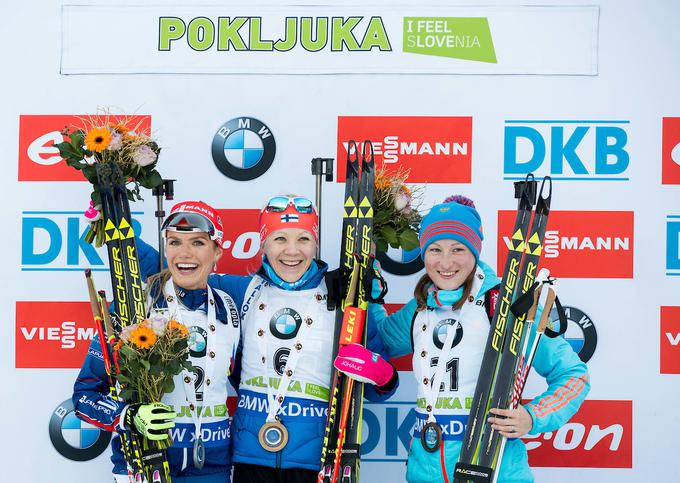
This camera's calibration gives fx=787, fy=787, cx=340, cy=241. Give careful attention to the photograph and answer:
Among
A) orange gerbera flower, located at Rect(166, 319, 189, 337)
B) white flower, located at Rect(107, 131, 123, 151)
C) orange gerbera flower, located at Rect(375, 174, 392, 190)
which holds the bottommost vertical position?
orange gerbera flower, located at Rect(166, 319, 189, 337)

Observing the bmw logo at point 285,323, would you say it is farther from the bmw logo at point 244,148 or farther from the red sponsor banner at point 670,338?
the red sponsor banner at point 670,338

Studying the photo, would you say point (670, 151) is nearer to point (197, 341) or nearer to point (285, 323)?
point (285, 323)

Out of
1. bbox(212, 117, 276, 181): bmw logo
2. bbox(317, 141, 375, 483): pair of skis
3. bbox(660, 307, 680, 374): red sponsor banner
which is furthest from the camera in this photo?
bbox(212, 117, 276, 181): bmw logo

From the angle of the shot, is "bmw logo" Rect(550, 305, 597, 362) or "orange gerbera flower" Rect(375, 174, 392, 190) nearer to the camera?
"orange gerbera flower" Rect(375, 174, 392, 190)

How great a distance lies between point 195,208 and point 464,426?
1405 mm

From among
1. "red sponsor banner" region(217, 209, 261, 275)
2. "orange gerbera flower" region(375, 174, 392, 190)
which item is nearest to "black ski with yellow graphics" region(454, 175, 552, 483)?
"orange gerbera flower" region(375, 174, 392, 190)

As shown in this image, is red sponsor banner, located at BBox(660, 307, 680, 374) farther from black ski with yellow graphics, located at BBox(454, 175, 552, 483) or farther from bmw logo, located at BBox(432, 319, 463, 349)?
bmw logo, located at BBox(432, 319, 463, 349)

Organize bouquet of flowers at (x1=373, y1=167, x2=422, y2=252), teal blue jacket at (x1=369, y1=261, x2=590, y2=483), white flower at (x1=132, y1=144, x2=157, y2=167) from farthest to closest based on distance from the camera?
bouquet of flowers at (x1=373, y1=167, x2=422, y2=252)
white flower at (x1=132, y1=144, x2=157, y2=167)
teal blue jacket at (x1=369, y1=261, x2=590, y2=483)

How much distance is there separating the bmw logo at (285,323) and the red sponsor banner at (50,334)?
1321 mm

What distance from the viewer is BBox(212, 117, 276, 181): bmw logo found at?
4047 millimetres

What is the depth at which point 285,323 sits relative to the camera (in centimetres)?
323

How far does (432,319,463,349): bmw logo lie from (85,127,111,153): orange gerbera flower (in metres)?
1.54

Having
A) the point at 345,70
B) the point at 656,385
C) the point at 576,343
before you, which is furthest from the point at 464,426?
the point at 345,70

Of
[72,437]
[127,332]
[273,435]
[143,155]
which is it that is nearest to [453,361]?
[273,435]
